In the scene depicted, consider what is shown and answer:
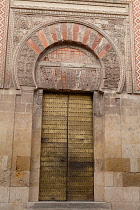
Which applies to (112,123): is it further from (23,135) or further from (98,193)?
(23,135)

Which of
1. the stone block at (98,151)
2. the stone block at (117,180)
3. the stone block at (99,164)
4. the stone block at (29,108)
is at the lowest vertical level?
the stone block at (117,180)

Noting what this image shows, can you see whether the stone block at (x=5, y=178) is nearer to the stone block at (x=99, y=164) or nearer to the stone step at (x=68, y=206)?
the stone step at (x=68, y=206)

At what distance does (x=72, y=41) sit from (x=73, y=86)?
3.35 feet

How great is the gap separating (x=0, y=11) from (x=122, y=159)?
4061mm

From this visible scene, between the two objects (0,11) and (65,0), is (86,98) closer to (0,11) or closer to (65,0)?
(65,0)

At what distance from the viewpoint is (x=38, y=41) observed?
5.61m

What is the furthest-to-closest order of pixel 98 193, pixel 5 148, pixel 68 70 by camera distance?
1. pixel 68 70
2. pixel 98 193
3. pixel 5 148

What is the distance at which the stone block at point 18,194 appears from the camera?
484cm

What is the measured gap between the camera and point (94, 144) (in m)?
5.35

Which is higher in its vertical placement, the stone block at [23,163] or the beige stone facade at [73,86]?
the beige stone facade at [73,86]

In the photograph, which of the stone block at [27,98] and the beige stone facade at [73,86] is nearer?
the beige stone facade at [73,86]

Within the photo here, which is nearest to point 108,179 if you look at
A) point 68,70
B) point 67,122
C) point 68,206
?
point 68,206

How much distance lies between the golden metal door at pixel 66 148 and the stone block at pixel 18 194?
35 centimetres

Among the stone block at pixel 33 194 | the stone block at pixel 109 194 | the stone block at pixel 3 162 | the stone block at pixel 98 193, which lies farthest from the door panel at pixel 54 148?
the stone block at pixel 109 194
